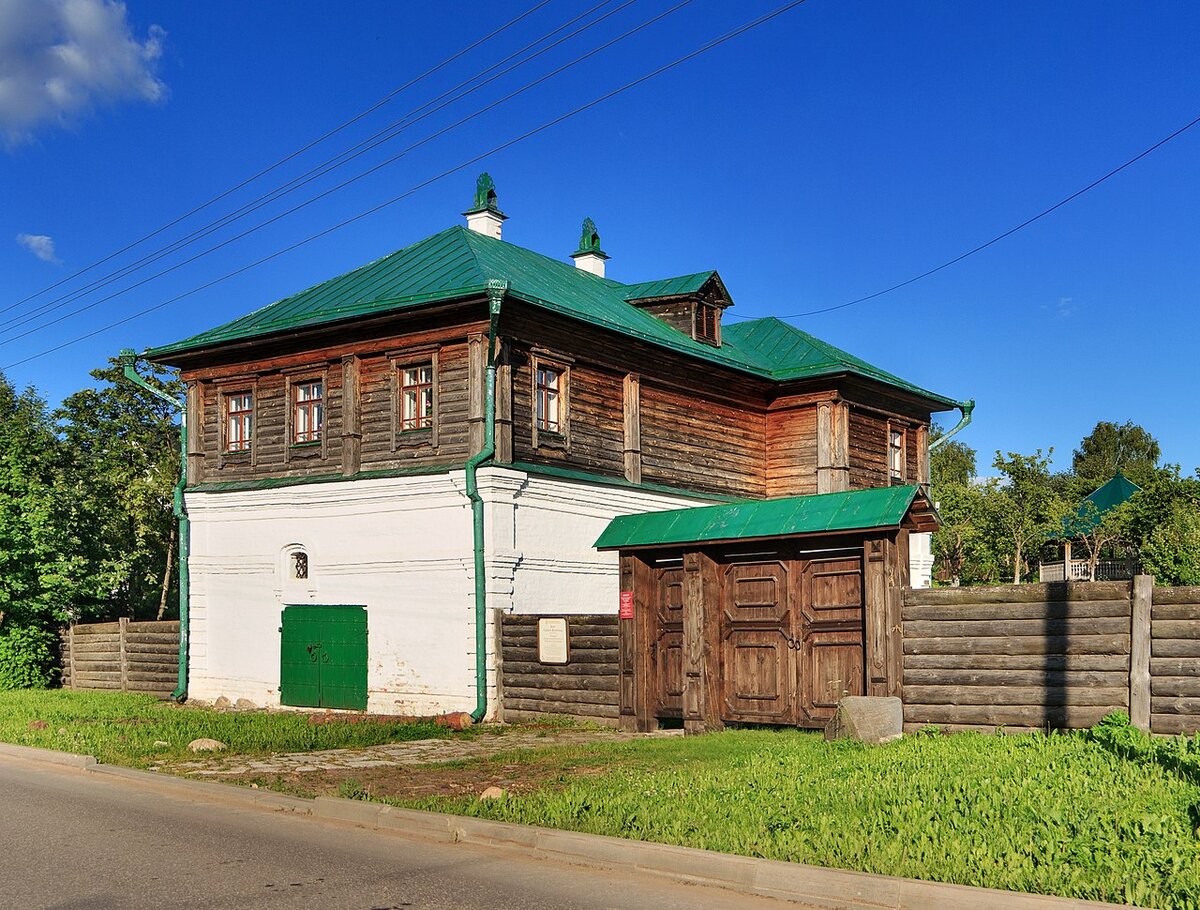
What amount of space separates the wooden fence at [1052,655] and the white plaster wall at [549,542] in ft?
24.8

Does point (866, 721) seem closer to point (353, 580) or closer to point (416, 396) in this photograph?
point (416, 396)

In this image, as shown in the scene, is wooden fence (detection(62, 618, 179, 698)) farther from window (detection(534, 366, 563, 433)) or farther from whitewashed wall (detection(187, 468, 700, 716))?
window (detection(534, 366, 563, 433))

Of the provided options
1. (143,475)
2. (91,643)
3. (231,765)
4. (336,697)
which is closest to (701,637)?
(231,765)

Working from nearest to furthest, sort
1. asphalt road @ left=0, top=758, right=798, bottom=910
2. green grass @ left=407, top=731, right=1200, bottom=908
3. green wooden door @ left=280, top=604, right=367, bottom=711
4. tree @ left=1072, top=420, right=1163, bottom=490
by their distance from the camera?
green grass @ left=407, top=731, right=1200, bottom=908, asphalt road @ left=0, top=758, right=798, bottom=910, green wooden door @ left=280, top=604, right=367, bottom=711, tree @ left=1072, top=420, right=1163, bottom=490

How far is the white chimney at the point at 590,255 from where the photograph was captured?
30.7 meters

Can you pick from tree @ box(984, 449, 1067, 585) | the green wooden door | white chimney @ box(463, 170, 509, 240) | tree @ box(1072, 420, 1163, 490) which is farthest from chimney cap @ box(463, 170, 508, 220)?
tree @ box(1072, 420, 1163, 490)

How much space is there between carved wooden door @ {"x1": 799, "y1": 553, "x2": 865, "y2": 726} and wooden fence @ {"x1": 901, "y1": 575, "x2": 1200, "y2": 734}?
0.81 metres

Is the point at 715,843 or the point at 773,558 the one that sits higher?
the point at 773,558

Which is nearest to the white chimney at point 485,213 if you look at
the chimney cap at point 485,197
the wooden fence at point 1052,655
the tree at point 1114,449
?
the chimney cap at point 485,197

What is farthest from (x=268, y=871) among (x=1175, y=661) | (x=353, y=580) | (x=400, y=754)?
(x=353, y=580)

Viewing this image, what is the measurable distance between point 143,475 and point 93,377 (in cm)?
376

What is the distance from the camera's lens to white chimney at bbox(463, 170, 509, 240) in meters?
27.7

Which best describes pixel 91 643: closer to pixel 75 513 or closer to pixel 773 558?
pixel 75 513

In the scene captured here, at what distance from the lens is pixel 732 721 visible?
53.7 feet
